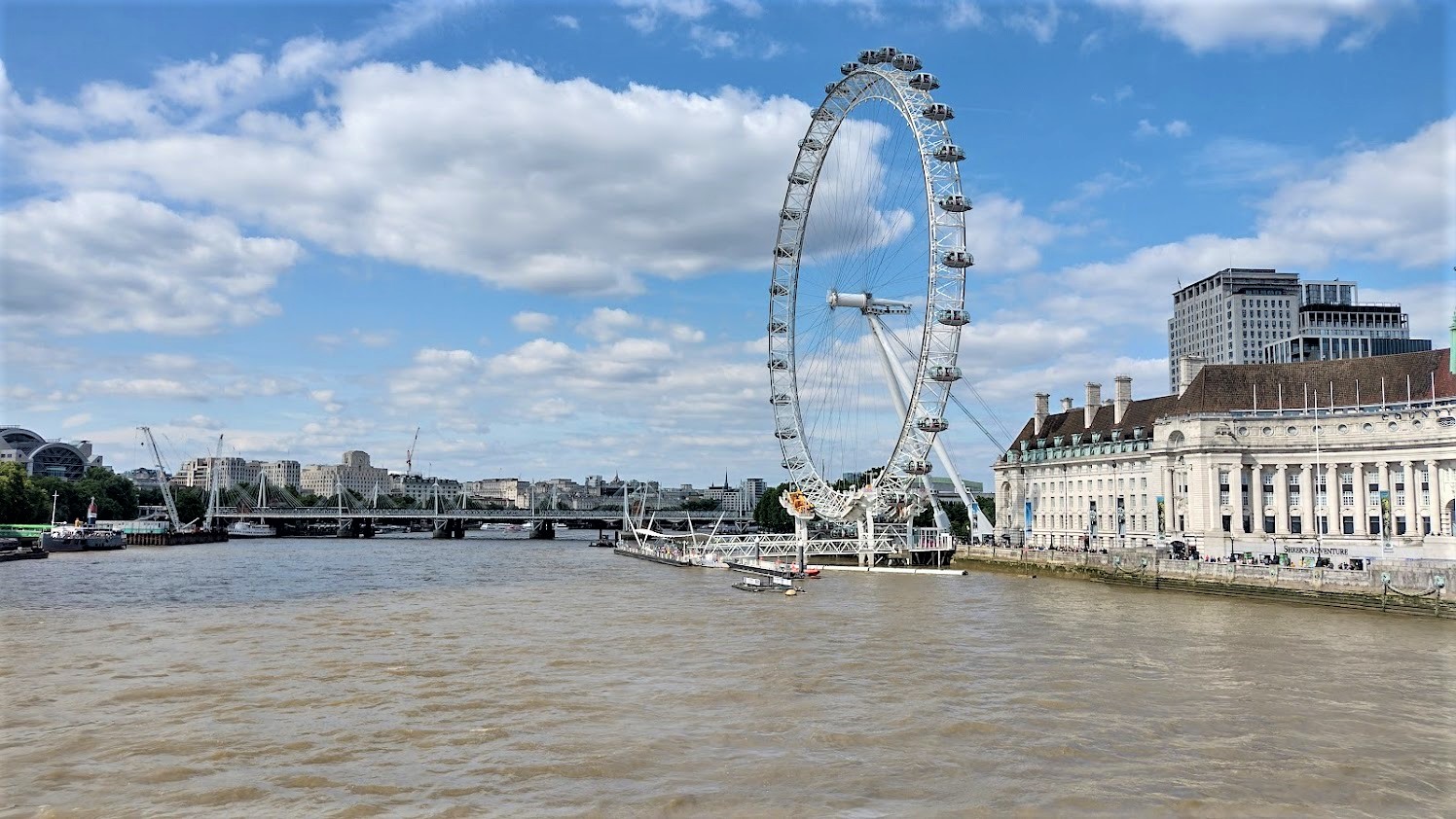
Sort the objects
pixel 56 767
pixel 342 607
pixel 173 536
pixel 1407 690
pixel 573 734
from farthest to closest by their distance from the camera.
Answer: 1. pixel 173 536
2. pixel 342 607
3. pixel 1407 690
4. pixel 573 734
5. pixel 56 767

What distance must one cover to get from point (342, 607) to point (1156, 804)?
3437 cm

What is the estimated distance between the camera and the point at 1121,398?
75.8 meters

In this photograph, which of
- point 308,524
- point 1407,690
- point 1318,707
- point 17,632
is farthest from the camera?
point 308,524

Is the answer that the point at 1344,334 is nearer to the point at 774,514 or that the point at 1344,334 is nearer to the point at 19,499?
the point at 774,514

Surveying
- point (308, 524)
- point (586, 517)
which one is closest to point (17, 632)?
point (586, 517)

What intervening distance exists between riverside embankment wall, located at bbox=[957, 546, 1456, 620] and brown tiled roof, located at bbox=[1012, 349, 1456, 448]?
13101 millimetres

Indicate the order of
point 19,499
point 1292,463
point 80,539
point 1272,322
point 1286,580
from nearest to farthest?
1. point 1286,580
2. point 1292,463
3. point 80,539
4. point 19,499
5. point 1272,322

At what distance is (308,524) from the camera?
188 meters

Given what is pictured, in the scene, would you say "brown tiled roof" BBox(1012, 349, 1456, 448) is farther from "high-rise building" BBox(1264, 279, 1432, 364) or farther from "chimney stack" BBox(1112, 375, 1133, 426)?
"high-rise building" BBox(1264, 279, 1432, 364)

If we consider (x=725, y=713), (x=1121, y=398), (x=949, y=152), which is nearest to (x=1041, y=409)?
(x=1121, y=398)

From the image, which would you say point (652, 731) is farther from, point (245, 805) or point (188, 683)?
point (188, 683)

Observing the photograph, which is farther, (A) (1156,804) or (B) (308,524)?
(B) (308,524)

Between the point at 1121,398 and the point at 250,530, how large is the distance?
140 metres

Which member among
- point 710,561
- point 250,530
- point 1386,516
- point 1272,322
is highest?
point 1272,322
